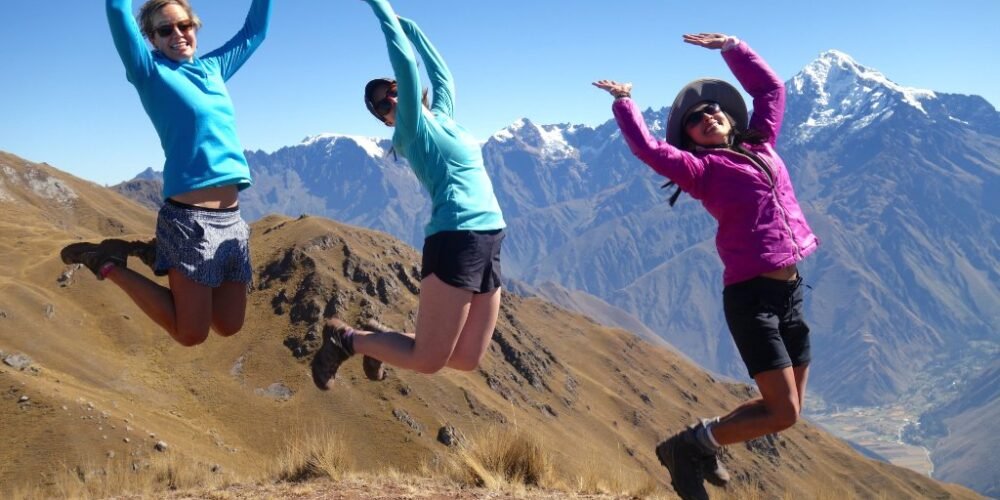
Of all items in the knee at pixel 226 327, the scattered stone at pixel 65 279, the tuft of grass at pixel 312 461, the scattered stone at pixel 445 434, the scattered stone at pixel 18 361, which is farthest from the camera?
the scattered stone at pixel 65 279

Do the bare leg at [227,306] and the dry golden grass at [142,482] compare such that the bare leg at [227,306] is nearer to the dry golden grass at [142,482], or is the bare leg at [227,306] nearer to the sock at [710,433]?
the dry golden grass at [142,482]

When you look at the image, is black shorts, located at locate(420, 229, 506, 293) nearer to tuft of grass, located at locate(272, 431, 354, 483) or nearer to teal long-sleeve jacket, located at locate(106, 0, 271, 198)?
teal long-sleeve jacket, located at locate(106, 0, 271, 198)

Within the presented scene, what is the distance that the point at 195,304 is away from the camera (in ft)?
21.5

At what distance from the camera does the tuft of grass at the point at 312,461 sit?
8.61 m

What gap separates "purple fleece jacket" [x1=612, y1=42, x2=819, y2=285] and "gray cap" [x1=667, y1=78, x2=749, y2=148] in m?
0.43

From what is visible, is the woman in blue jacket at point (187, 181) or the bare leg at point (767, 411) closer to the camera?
the bare leg at point (767, 411)

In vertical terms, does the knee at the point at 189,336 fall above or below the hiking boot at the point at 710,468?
above

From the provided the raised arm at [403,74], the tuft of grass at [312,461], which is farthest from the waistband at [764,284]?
the tuft of grass at [312,461]

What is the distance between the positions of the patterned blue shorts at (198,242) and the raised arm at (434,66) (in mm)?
2032

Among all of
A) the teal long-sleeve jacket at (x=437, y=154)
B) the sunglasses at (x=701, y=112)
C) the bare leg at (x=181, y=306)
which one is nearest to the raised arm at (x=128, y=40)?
the bare leg at (x=181, y=306)

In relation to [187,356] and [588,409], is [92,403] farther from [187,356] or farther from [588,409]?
[588,409]

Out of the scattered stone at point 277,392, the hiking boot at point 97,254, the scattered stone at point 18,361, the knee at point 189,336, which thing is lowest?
the scattered stone at point 277,392

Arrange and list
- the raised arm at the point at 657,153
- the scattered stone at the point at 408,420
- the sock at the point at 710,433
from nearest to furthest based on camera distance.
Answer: the raised arm at the point at 657,153 < the sock at the point at 710,433 < the scattered stone at the point at 408,420

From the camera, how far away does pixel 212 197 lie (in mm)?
6523
